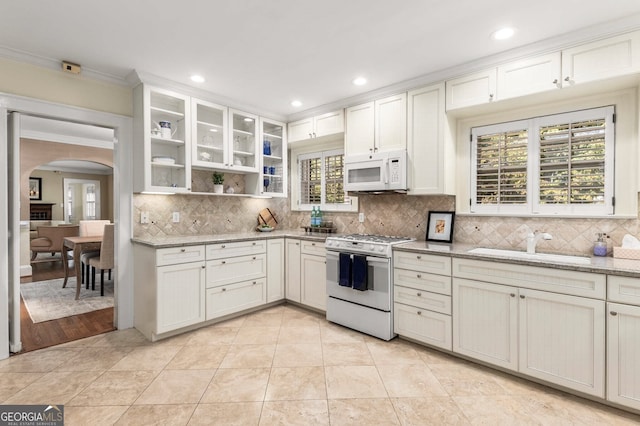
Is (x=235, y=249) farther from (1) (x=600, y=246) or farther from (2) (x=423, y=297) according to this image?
(1) (x=600, y=246)

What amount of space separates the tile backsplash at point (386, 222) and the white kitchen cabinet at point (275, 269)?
2.27 ft

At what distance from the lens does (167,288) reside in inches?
121

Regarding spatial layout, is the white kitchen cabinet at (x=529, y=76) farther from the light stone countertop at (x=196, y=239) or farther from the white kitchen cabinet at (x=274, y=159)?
the white kitchen cabinet at (x=274, y=159)

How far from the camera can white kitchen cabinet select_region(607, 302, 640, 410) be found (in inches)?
75.9

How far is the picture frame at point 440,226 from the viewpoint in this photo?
326 cm

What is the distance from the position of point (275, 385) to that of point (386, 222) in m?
2.20

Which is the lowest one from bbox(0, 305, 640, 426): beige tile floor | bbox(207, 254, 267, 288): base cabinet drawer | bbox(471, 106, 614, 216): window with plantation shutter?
bbox(0, 305, 640, 426): beige tile floor

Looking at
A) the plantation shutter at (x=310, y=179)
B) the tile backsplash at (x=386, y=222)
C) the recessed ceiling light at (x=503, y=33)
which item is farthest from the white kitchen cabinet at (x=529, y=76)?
the plantation shutter at (x=310, y=179)

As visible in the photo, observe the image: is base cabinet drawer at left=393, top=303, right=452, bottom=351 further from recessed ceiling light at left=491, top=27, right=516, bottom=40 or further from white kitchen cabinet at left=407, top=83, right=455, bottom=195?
recessed ceiling light at left=491, top=27, right=516, bottom=40

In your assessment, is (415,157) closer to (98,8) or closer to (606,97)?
(606,97)

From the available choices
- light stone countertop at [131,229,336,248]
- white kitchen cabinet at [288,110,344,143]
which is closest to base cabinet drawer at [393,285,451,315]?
light stone countertop at [131,229,336,248]

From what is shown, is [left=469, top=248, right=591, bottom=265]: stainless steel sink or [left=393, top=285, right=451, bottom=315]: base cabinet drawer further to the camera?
[left=393, top=285, right=451, bottom=315]: base cabinet drawer

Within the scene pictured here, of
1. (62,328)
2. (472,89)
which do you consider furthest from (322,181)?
(62,328)

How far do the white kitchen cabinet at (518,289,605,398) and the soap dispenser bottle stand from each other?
25.4 inches
